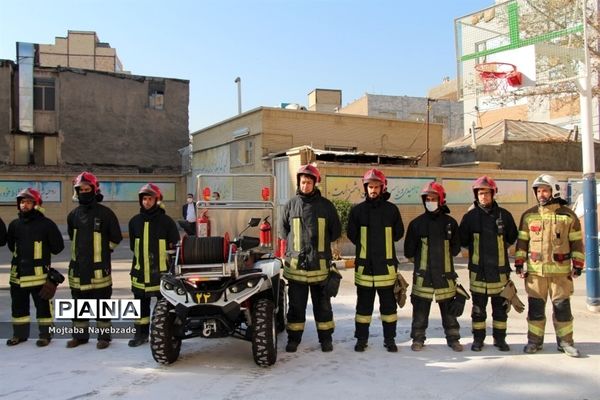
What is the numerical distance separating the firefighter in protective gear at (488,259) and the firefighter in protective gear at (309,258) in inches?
59.7

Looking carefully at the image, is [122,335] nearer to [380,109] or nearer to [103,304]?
[103,304]

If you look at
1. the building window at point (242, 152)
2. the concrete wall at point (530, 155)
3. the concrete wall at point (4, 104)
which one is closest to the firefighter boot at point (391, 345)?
the building window at point (242, 152)

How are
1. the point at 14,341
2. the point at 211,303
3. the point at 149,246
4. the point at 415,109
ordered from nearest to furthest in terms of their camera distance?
1. the point at 211,303
2. the point at 149,246
3. the point at 14,341
4. the point at 415,109

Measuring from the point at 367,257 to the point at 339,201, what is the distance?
27.5 ft

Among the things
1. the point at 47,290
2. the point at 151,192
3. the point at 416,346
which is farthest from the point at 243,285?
the point at 47,290

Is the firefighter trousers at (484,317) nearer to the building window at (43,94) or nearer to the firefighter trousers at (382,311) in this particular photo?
the firefighter trousers at (382,311)

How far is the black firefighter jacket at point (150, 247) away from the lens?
5.78 meters

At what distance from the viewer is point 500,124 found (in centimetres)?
2359

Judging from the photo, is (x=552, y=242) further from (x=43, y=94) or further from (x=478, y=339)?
(x=43, y=94)

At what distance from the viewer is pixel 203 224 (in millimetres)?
6820

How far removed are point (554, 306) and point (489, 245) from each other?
0.90m

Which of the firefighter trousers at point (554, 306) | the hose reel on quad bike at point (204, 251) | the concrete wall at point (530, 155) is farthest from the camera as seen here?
the concrete wall at point (530, 155)

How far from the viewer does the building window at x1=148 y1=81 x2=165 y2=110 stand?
1166 inches

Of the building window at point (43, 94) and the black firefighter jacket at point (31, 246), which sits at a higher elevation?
the building window at point (43, 94)
